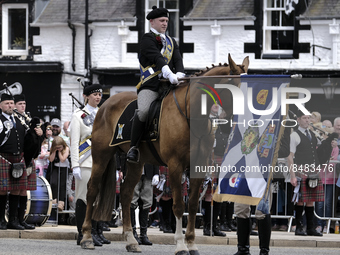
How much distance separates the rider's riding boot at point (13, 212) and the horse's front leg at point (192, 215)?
4.70 metres

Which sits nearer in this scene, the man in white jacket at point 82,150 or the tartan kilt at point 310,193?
the man in white jacket at point 82,150

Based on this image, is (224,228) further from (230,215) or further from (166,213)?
(166,213)

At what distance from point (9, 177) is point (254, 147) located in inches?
245

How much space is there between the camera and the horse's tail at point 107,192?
1231 centimetres

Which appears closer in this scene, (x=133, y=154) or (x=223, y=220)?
(x=133, y=154)

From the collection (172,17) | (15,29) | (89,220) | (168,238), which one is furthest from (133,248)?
(15,29)

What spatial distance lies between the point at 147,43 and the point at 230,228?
6005 millimetres

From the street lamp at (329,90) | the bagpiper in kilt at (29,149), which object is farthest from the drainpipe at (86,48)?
the bagpiper in kilt at (29,149)

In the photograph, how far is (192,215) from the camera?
10758 mm

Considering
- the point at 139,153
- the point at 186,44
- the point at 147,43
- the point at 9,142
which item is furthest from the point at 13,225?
the point at 186,44

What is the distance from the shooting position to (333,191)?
16.5 meters

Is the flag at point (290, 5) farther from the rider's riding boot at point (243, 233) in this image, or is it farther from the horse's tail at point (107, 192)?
the rider's riding boot at point (243, 233)

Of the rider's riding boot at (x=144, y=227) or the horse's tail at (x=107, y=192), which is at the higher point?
the horse's tail at (x=107, y=192)

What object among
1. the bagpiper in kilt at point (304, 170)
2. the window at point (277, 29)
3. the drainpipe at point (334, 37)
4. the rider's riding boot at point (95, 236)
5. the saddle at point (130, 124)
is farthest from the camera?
the window at point (277, 29)
